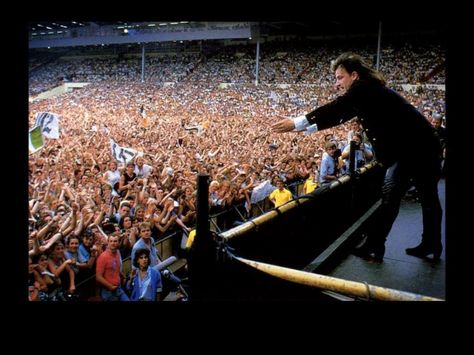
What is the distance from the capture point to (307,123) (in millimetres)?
2191

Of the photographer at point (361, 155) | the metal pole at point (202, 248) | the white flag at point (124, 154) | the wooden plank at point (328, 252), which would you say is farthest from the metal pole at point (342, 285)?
the white flag at point (124, 154)

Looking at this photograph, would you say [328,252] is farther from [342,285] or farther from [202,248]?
[202,248]

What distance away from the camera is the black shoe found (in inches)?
94.6

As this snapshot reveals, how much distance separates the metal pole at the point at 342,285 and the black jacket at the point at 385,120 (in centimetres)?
75

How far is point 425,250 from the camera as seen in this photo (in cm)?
245

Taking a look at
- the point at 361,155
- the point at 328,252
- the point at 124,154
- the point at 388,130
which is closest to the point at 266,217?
the point at 328,252

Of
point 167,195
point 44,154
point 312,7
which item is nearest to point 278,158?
point 167,195

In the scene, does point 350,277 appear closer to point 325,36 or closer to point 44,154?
point 44,154

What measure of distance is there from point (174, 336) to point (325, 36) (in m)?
23.3

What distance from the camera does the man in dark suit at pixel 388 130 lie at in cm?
220

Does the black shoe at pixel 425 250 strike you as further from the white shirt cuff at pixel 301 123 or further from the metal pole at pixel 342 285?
the white shirt cuff at pixel 301 123

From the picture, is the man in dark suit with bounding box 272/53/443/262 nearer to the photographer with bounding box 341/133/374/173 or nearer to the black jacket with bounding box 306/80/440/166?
the black jacket with bounding box 306/80/440/166

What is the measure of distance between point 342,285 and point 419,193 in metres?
0.90

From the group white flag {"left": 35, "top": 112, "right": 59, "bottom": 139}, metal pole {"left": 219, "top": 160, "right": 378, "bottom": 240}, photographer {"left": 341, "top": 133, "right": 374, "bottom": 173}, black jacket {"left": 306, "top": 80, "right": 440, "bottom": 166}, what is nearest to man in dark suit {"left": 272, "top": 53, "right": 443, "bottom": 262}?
black jacket {"left": 306, "top": 80, "right": 440, "bottom": 166}
